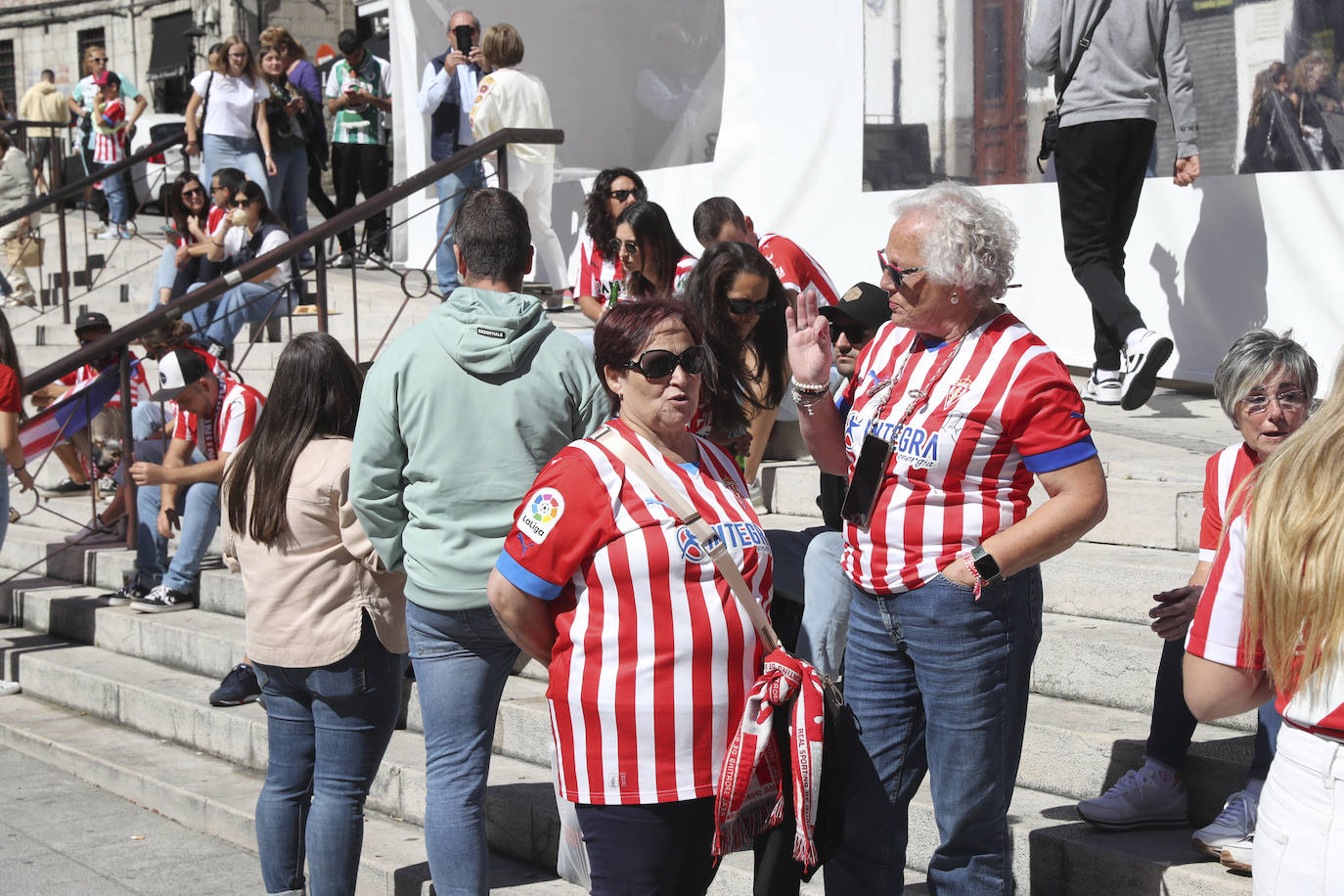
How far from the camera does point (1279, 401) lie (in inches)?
130

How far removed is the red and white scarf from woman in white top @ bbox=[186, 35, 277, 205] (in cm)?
936

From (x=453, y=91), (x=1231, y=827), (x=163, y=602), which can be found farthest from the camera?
(x=453, y=91)

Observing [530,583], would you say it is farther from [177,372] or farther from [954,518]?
[177,372]

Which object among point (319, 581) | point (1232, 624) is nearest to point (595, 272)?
point (319, 581)

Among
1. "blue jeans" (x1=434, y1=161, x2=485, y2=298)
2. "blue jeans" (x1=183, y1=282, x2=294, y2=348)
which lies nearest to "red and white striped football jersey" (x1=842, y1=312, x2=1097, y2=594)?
"blue jeans" (x1=434, y1=161, x2=485, y2=298)

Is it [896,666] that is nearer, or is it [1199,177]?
[896,666]

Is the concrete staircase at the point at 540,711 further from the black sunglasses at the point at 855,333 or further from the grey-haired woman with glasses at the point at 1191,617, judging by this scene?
the black sunglasses at the point at 855,333

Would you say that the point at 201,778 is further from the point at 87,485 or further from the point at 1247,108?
the point at 1247,108

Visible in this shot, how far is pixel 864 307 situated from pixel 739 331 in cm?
103

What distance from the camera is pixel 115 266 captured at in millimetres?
13906

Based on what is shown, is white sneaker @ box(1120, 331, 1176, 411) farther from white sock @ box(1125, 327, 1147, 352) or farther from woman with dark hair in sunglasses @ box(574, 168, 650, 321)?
woman with dark hair in sunglasses @ box(574, 168, 650, 321)

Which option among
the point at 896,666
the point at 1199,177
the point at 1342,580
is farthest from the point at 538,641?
the point at 1199,177

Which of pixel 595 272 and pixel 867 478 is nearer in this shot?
pixel 867 478

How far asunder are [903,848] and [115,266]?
1262cm
